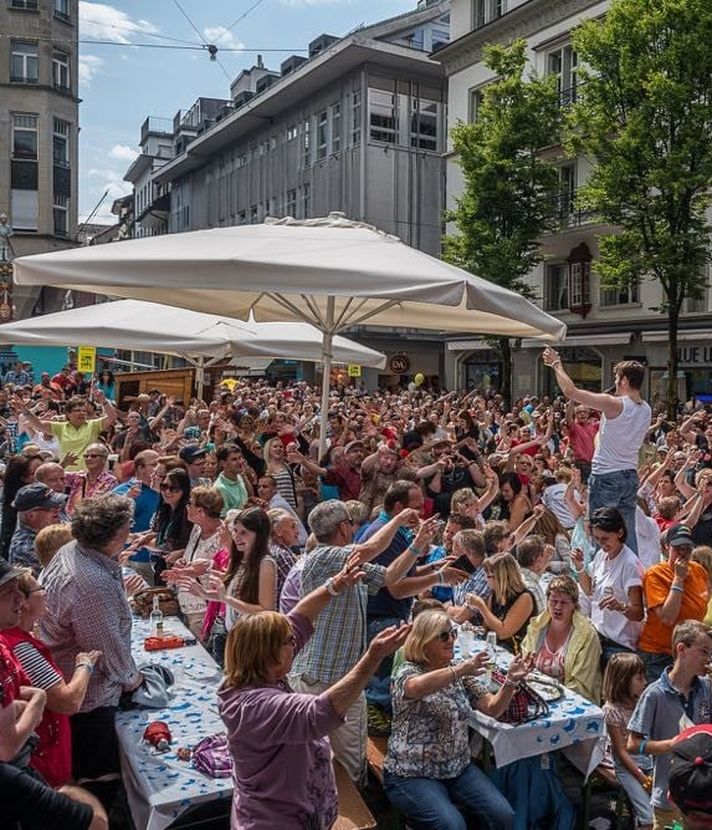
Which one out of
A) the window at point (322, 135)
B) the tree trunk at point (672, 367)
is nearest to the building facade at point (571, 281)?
the tree trunk at point (672, 367)

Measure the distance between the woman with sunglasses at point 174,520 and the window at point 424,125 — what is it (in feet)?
115

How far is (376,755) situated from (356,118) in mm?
36953

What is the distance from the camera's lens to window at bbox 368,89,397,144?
37500 millimetres

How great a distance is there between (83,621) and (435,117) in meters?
39.7

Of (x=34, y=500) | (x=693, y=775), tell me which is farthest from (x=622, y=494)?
(x=34, y=500)

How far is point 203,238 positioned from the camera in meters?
6.52

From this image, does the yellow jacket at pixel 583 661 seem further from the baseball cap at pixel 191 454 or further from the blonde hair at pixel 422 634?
the baseball cap at pixel 191 454

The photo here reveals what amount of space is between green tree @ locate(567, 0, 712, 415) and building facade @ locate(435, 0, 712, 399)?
3135mm

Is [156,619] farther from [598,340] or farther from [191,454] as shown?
[598,340]

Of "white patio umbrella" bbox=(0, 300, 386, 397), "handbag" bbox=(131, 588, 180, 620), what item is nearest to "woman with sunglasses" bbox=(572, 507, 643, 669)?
"handbag" bbox=(131, 588, 180, 620)

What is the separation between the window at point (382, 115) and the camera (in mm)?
37500

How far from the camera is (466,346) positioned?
35.2 m

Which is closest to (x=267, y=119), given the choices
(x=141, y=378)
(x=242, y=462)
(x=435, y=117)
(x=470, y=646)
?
(x=435, y=117)

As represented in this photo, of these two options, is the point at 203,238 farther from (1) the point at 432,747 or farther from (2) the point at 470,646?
(1) the point at 432,747
